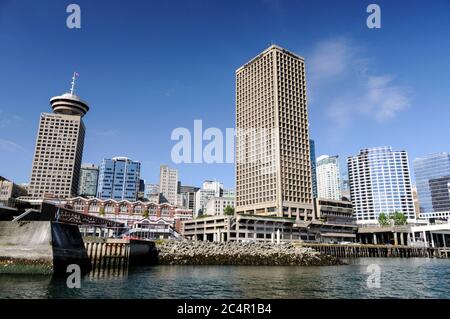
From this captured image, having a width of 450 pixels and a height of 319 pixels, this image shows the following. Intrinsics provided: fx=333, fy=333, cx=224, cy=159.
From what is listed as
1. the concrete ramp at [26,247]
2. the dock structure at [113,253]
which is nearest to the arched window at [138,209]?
the dock structure at [113,253]

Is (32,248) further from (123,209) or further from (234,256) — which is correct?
(123,209)

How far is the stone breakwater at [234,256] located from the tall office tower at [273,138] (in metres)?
82.4

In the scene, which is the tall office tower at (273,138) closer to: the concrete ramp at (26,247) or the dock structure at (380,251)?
the dock structure at (380,251)

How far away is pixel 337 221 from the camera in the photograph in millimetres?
178625

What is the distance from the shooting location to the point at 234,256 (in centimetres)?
7675

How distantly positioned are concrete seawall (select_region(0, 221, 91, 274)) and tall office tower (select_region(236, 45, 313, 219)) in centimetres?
12712

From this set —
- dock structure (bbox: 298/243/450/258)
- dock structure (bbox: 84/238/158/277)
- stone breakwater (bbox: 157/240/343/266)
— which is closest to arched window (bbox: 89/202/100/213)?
stone breakwater (bbox: 157/240/343/266)

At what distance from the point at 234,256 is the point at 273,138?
10500cm

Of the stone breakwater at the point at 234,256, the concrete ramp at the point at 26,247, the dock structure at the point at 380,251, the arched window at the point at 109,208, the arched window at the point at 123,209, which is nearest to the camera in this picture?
Result: the concrete ramp at the point at 26,247

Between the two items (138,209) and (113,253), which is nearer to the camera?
(113,253)

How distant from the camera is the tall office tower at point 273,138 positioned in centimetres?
17088

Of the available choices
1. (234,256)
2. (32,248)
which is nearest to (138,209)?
(234,256)

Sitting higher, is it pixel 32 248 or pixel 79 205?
pixel 79 205
